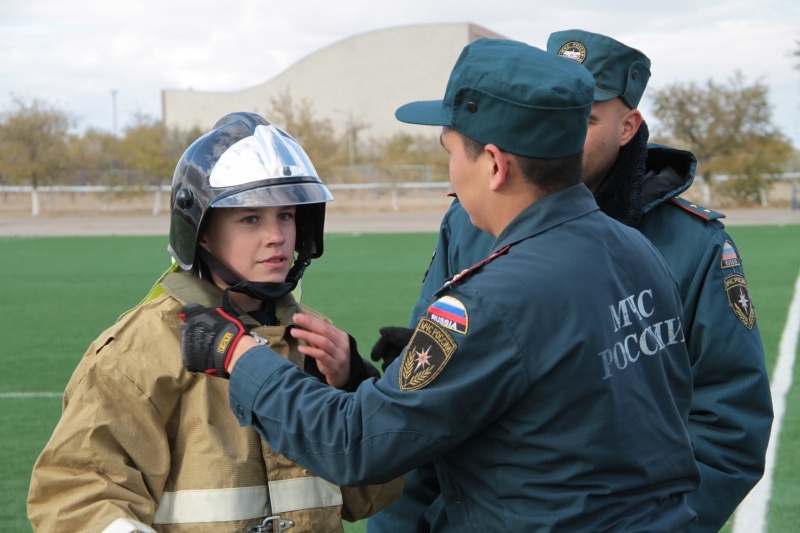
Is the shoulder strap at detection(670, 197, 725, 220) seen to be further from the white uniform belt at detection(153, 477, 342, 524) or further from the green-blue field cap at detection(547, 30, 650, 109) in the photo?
the white uniform belt at detection(153, 477, 342, 524)

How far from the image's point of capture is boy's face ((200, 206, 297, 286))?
3096 mm

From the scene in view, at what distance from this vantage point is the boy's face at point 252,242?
3.10 m

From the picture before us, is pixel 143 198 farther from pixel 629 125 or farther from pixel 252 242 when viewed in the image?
pixel 629 125

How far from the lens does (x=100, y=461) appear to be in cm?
255

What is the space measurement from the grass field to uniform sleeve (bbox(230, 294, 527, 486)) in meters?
3.55

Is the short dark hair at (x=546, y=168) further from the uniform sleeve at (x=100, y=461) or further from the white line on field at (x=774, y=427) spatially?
the white line on field at (x=774, y=427)

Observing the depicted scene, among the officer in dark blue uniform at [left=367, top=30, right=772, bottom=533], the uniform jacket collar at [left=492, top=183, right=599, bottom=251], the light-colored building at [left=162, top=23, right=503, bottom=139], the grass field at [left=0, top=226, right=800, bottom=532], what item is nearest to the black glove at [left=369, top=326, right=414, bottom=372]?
the officer in dark blue uniform at [left=367, top=30, right=772, bottom=533]

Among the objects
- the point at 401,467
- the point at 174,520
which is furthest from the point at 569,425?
the point at 174,520

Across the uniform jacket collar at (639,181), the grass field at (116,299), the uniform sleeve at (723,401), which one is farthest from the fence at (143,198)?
the uniform sleeve at (723,401)

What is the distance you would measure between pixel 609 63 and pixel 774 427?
501 cm

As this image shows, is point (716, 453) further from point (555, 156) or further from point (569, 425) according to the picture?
point (555, 156)

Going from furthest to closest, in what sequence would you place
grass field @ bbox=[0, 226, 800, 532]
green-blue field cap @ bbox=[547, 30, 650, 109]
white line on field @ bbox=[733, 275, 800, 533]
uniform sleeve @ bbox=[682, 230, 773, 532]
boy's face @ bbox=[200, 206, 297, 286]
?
grass field @ bbox=[0, 226, 800, 532], white line on field @ bbox=[733, 275, 800, 533], green-blue field cap @ bbox=[547, 30, 650, 109], boy's face @ bbox=[200, 206, 297, 286], uniform sleeve @ bbox=[682, 230, 773, 532]

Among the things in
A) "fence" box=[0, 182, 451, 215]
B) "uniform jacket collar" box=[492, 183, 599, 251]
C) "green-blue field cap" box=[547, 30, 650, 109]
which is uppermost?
"green-blue field cap" box=[547, 30, 650, 109]

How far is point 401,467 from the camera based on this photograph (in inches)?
87.9
